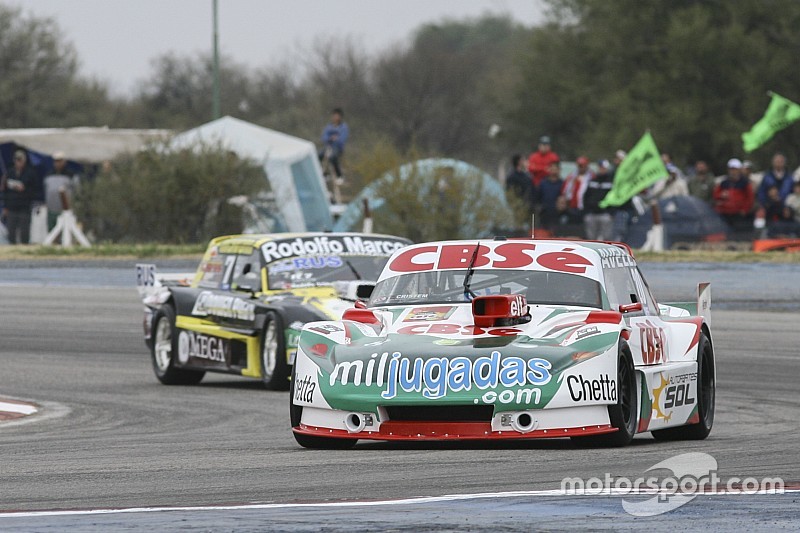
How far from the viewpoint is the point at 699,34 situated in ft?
164

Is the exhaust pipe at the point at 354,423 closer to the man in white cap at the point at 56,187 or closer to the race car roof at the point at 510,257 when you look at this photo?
the race car roof at the point at 510,257

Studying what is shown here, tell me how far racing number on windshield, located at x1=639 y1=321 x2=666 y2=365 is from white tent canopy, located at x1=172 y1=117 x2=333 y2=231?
69.8 ft

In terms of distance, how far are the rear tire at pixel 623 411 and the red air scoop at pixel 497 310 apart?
1.88 ft

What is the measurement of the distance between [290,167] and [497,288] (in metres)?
23.2

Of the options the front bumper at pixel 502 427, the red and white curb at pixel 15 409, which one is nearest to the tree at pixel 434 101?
the red and white curb at pixel 15 409

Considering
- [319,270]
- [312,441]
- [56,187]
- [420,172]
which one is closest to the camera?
[312,441]

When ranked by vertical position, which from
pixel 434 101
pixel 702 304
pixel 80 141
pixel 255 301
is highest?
pixel 434 101

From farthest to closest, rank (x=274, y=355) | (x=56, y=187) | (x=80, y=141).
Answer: (x=80, y=141) < (x=56, y=187) < (x=274, y=355)

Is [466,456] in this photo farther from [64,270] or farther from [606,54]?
[606,54]

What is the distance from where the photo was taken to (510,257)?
389 inches

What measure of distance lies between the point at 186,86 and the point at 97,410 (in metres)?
81.2

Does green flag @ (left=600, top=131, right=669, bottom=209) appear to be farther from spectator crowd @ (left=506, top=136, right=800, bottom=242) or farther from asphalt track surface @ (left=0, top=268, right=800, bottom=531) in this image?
asphalt track surface @ (left=0, top=268, right=800, bottom=531)

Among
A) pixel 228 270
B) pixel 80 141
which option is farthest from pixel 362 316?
pixel 80 141

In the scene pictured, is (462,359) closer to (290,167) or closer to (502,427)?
(502,427)
